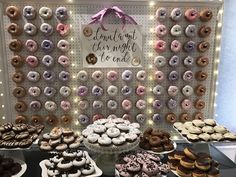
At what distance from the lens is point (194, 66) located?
193cm

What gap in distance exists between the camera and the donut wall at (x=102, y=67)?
1.77 m

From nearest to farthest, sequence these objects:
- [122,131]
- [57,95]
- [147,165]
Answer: [147,165]
[122,131]
[57,95]

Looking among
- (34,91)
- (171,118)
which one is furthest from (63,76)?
(171,118)

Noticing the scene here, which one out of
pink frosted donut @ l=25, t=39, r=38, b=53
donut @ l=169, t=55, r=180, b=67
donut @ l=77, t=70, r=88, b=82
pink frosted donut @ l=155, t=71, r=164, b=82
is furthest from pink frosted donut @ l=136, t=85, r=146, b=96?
pink frosted donut @ l=25, t=39, r=38, b=53

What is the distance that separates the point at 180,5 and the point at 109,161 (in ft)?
3.37

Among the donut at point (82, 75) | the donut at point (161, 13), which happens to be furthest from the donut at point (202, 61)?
the donut at point (82, 75)

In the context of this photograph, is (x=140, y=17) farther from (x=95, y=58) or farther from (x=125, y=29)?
(x=95, y=58)

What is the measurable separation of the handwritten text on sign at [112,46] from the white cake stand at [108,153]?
524mm

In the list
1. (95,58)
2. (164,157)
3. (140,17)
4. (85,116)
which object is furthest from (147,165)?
(140,17)

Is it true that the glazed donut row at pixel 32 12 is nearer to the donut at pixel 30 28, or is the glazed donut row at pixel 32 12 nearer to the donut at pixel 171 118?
the donut at pixel 30 28

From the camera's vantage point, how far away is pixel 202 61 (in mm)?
1888

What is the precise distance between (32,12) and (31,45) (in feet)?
Answer: 0.62

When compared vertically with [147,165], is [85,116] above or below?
above

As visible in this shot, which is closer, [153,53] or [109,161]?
[109,161]
